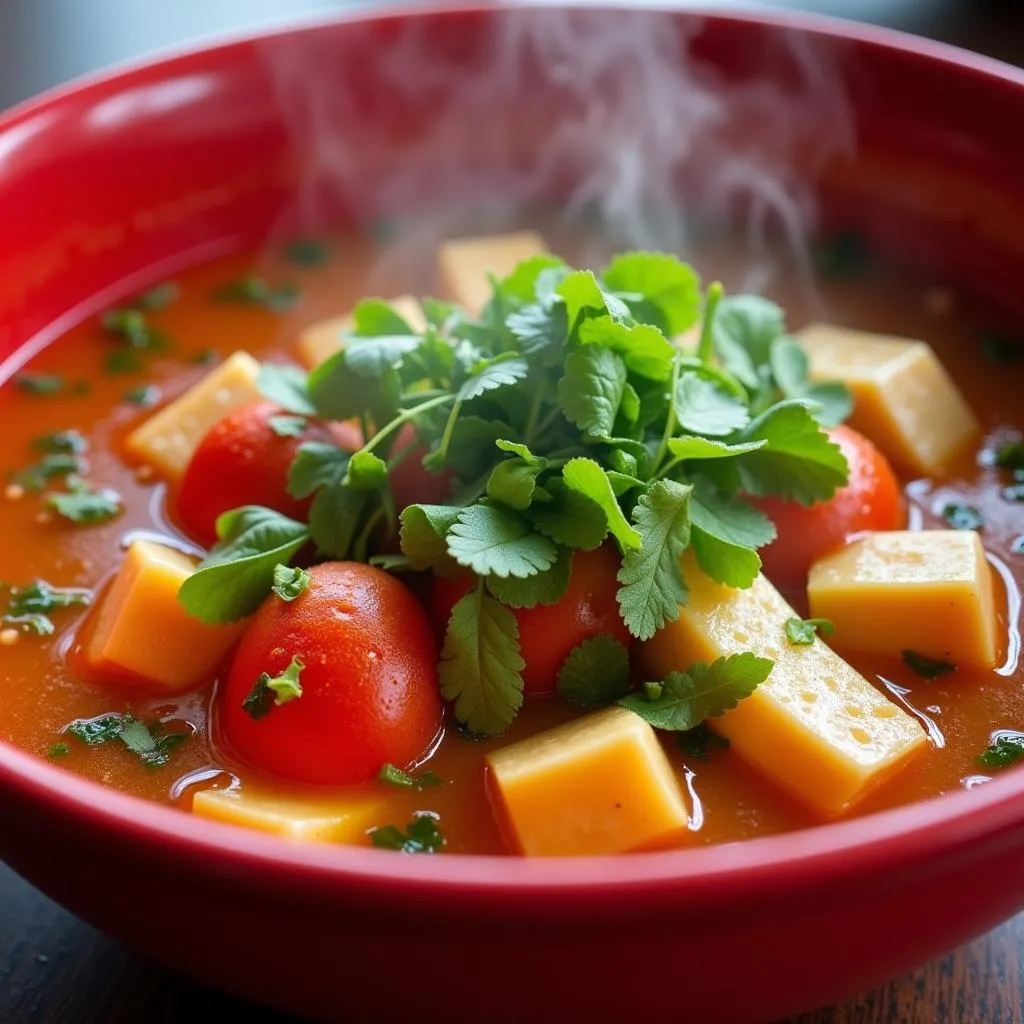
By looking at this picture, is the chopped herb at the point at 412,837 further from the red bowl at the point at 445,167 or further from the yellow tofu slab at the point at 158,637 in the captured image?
the yellow tofu slab at the point at 158,637

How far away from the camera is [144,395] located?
7.84ft

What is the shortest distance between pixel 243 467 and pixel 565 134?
1.26 metres

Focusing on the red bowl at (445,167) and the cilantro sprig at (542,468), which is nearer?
the red bowl at (445,167)

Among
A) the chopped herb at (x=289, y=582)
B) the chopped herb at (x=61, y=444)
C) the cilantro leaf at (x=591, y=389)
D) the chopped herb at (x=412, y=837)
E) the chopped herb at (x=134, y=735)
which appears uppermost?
the cilantro leaf at (x=591, y=389)

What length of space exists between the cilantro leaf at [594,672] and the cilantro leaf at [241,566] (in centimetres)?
38

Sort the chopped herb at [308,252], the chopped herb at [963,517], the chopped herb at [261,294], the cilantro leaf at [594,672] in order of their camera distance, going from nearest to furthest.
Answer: the cilantro leaf at [594,672]
the chopped herb at [963,517]
the chopped herb at [261,294]
the chopped herb at [308,252]

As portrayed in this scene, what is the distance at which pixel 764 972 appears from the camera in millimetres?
1199

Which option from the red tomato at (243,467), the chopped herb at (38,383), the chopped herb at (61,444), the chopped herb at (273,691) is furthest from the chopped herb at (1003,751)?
the chopped herb at (38,383)

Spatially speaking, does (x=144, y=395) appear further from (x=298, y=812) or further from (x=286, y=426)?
(x=298, y=812)

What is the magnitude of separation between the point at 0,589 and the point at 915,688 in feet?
4.23

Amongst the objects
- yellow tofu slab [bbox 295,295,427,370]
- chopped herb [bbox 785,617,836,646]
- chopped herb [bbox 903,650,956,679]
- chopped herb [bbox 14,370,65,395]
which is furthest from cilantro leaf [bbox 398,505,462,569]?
chopped herb [bbox 14,370,65,395]

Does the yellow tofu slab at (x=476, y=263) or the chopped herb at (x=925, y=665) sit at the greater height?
the yellow tofu slab at (x=476, y=263)

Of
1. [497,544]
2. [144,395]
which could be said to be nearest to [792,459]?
[497,544]

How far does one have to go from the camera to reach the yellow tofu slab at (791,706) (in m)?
1.56
